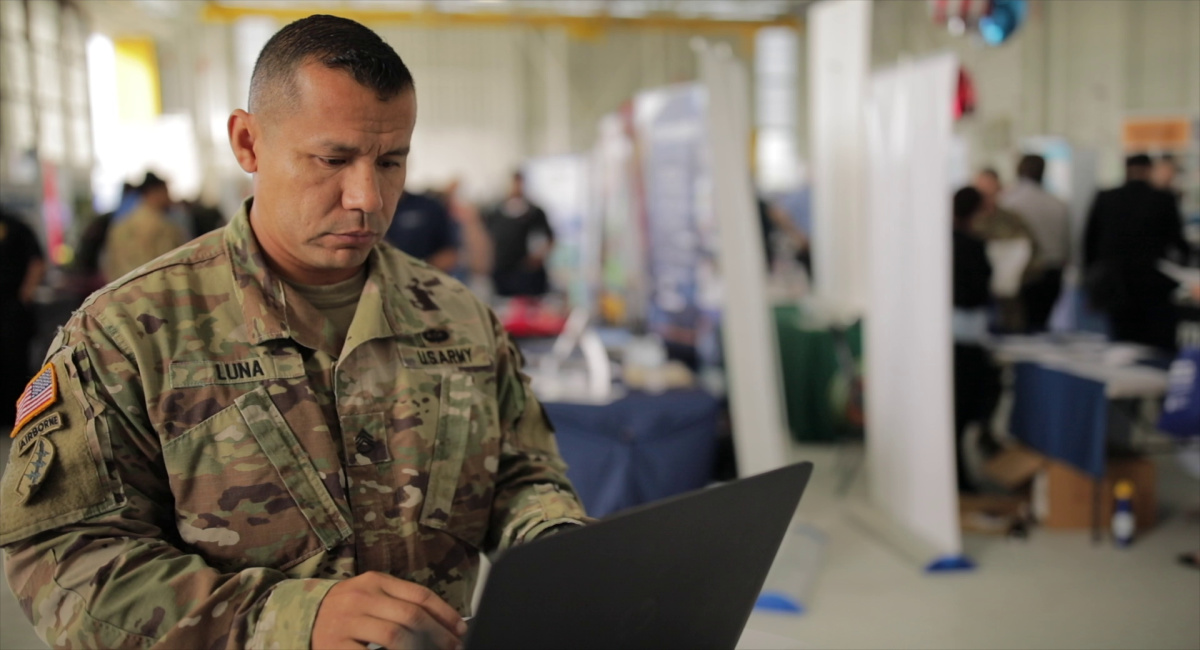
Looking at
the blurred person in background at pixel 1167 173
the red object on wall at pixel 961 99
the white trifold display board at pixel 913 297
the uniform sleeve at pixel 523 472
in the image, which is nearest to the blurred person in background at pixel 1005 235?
the blurred person in background at pixel 1167 173

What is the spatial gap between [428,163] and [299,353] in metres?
15.4

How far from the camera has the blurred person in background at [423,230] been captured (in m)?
5.43

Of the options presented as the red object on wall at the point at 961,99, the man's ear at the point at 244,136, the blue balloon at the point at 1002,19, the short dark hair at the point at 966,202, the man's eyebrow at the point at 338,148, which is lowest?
the short dark hair at the point at 966,202

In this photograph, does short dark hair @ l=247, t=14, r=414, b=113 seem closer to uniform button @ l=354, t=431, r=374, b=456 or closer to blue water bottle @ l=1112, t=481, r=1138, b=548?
uniform button @ l=354, t=431, r=374, b=456

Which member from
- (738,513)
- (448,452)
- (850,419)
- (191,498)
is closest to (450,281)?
(448,452)

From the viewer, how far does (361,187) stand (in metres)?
1.07

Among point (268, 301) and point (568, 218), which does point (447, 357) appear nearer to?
point (268, 301)

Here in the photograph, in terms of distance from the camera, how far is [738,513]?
2.88ft

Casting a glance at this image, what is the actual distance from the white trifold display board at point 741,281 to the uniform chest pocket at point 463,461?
2.08 metres

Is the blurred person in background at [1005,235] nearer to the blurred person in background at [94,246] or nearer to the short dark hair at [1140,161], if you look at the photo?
the short dark hair at [1140,161]

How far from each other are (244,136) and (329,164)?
138mm

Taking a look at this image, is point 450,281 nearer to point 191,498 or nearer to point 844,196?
point 191,498

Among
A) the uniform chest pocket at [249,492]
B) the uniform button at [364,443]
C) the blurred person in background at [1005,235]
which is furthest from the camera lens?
the blurred person in background at [1005,235]

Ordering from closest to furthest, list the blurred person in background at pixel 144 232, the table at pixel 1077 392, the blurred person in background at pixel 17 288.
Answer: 1. the table at pixel 1077 392
2. the blurred person in background at pixel 17 288
3. the blurred person in background at pixel 144 232
